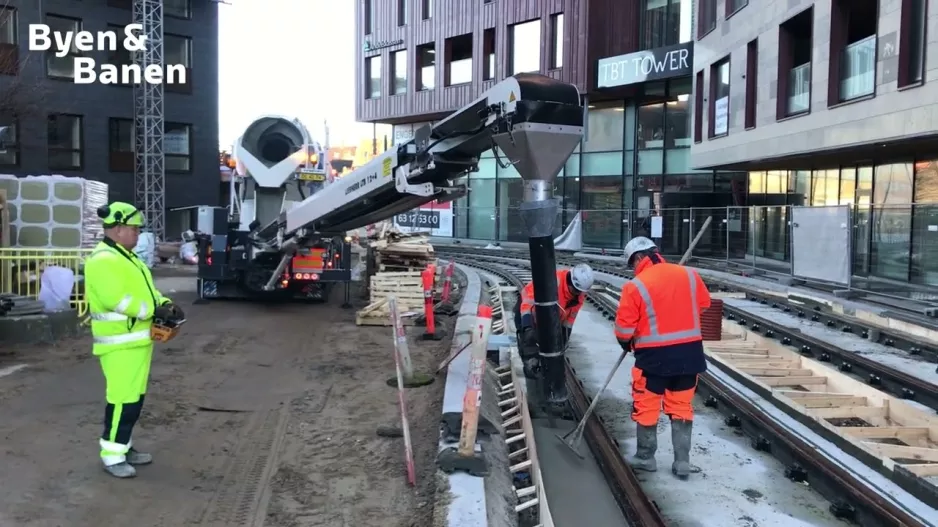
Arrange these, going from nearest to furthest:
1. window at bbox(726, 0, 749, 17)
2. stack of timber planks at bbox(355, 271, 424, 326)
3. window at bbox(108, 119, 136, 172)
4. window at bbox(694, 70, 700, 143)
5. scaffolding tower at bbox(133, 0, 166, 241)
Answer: stack of timber planks at bbox(355, 271, 424, 326) → window at bbox(726, 0, 749, 17) → window at bbox(694, 70, 700, 143) → scaffolding tower at bbox(133, 0, 166, 241) → window at bbox(108, 119, 136, 172)

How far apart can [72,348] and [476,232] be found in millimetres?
25719

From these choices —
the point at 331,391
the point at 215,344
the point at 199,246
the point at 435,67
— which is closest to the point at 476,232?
the point at 435,67

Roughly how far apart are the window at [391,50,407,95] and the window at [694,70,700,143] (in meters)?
16.4

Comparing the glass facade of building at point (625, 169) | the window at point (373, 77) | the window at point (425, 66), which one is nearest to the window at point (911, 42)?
the glass facade of building at point (625, 169)

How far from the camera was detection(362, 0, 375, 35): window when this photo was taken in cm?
3941

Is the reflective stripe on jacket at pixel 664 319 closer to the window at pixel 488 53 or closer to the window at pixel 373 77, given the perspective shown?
the window at pixel 488 53

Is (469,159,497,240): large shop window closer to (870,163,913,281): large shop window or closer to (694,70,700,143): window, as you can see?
(694,70,700,143): window

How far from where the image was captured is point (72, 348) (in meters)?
10.1

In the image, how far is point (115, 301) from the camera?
17.0 feet

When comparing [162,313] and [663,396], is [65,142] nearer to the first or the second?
[162,313]

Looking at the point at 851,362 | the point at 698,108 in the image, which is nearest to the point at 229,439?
the point at 851,362

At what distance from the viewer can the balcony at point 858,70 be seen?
1502cm

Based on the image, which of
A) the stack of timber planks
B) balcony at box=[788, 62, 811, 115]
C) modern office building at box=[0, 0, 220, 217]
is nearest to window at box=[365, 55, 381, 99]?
modern office building at box=[0, 0, 220, 217]

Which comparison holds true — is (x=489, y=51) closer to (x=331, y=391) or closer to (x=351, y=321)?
(x=351, y=321)
